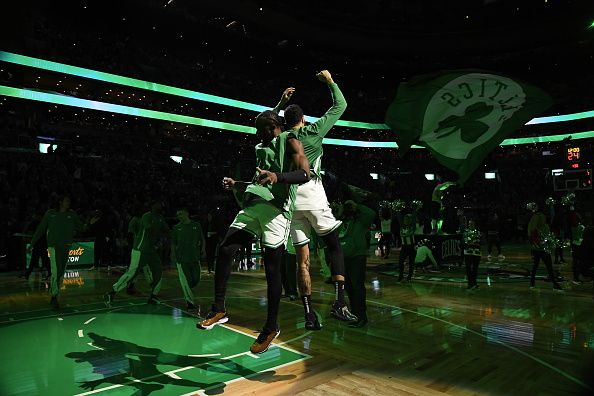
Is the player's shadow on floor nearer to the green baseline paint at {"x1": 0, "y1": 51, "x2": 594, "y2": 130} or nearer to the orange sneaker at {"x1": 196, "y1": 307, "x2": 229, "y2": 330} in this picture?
the orange sneaker at {"x1": 196, "y1": 307, "x2": 229, "y2": 330}

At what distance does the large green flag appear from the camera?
7.93 metres

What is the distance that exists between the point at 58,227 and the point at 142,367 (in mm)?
4251

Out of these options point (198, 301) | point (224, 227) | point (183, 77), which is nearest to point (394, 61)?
point (183, 77)

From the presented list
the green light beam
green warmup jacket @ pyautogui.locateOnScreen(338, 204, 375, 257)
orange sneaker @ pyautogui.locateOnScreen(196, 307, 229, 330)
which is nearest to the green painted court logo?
green warmup jacket @ pyautogui.locateOnScreen(338, 204, 375, 257)

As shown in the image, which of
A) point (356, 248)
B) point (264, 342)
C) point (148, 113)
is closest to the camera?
point (264, 342)

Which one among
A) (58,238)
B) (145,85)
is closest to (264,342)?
(58,238)

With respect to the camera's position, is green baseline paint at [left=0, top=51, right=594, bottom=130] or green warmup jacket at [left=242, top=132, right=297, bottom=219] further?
green baseline paint at [left=0, top=51, right=594, bottom=130]

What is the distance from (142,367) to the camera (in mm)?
4422

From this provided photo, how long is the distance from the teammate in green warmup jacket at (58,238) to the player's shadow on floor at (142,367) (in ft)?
8.82

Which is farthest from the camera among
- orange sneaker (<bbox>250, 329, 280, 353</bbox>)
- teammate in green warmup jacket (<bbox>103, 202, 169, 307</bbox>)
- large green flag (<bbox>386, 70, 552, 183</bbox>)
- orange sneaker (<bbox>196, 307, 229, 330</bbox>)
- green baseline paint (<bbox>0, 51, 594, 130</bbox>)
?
green baseline paint (<bbox>0, 51, 594, 130</bbox>)

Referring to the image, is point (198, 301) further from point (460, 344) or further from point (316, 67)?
point (316, 67)

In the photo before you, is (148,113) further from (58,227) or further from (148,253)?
(148,253)

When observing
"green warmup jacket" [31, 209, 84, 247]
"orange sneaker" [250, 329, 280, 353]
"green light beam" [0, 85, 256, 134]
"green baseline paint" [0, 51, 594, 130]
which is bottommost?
"orange sneaker" [250, 329, 280, 353]

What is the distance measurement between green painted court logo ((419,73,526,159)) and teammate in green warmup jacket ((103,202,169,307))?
5.48m
